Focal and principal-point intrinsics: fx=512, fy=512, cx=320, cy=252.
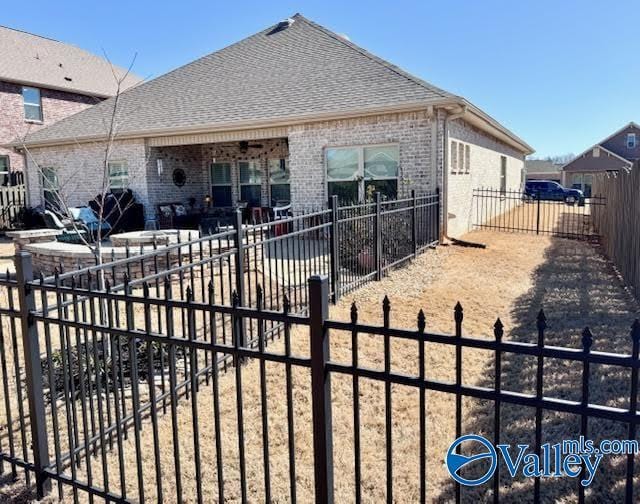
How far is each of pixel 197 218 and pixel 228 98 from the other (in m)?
3.71

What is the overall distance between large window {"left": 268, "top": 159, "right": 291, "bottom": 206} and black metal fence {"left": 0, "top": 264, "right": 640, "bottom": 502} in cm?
1105

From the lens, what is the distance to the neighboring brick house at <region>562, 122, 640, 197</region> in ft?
143

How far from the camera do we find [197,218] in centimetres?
1563

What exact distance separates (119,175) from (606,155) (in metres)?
42.4

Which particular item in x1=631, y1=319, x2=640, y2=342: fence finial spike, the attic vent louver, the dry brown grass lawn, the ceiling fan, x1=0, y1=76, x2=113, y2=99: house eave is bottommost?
the dry brown grass lawn

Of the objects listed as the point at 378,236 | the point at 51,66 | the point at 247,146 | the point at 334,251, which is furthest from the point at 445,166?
the point at 51,66

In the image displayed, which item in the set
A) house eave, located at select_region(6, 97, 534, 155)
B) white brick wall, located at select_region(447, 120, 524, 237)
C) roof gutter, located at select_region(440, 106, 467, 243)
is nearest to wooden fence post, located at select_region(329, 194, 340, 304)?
house eave, located at select_region(6, 97, 534, 155)

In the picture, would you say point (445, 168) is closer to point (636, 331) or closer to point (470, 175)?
point (470, 175)

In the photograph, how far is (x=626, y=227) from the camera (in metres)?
7.77

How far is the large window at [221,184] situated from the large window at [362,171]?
5493 mm

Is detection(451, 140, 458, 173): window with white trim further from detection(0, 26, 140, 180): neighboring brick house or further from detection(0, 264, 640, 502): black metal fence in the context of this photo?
detection(0, 26, 140, 180): neighboring brick house

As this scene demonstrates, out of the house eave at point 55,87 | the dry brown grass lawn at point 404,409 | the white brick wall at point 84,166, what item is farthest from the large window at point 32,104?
the dry brown grass lawn at point 404,409

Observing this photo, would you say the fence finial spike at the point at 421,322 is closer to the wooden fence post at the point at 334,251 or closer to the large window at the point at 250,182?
the wooden fence post at the point at 334,251

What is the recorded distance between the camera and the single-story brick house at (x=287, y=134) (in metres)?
11.3
